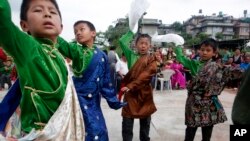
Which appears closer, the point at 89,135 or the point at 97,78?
the point at 89,135

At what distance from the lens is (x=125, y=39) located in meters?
4.55

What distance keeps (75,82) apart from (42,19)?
142 cm

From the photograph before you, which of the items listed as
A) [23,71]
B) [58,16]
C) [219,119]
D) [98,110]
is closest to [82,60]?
[98,110]

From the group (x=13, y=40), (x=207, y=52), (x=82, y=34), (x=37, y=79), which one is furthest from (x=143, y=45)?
(x=13, y=40)

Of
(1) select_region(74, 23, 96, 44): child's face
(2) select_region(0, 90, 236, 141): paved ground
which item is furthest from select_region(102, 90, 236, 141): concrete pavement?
(1) select_region(74, 23, 96, 44): child's face

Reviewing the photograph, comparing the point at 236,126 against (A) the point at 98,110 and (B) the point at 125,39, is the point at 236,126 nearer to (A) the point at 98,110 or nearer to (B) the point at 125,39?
(A) the point at 98,110

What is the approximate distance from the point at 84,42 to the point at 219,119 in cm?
203

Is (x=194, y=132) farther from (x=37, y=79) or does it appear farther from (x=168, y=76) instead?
(x=168, y=76)

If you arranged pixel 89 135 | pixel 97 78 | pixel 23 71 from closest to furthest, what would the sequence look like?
pixel 23 71
pixel 89 135
pixel 97 78

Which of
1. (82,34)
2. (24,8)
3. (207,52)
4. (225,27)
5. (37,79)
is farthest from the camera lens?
(225,27)

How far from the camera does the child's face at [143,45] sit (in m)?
4.70

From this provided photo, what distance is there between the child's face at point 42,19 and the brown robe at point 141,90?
102 inches

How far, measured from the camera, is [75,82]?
3.37 meters

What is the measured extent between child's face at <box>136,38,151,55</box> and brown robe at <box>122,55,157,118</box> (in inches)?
3.2
